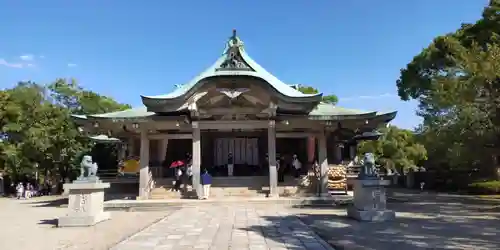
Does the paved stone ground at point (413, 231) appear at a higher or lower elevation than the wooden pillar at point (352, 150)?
lower

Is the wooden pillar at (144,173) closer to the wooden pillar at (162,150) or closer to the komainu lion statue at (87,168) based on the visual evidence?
the wooden pillar at (162,150)

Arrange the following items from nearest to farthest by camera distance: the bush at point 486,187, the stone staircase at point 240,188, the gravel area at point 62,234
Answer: the gravel area at point 62,234 → the stone staircase at point 240,188 → the bush at point 486,187

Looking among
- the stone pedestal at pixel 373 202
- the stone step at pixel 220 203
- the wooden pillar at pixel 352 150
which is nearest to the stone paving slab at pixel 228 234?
the stone pedestal at pixel 373 202

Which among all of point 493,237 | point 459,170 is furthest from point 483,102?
point 459,170

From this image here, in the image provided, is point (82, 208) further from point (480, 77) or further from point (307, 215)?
point (480, 77)

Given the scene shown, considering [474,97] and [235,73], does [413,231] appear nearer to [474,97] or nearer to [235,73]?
[474,97]

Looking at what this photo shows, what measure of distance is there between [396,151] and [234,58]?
2618 centimetres

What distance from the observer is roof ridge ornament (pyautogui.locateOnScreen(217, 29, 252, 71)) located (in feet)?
62.8

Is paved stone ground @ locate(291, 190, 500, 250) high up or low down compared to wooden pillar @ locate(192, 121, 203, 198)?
down

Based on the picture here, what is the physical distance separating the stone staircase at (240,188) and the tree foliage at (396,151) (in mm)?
21880

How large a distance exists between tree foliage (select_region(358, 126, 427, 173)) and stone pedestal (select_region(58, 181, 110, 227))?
3149 cm

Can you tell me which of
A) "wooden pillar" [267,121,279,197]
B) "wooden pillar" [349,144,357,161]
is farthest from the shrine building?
"wooden pillar" [349,144,357,161]

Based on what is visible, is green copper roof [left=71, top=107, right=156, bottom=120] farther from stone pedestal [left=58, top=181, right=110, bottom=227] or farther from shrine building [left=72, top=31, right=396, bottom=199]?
stone pedestal [left=58, top=181, right=110, bottom=227]

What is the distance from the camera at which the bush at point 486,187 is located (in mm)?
25328
